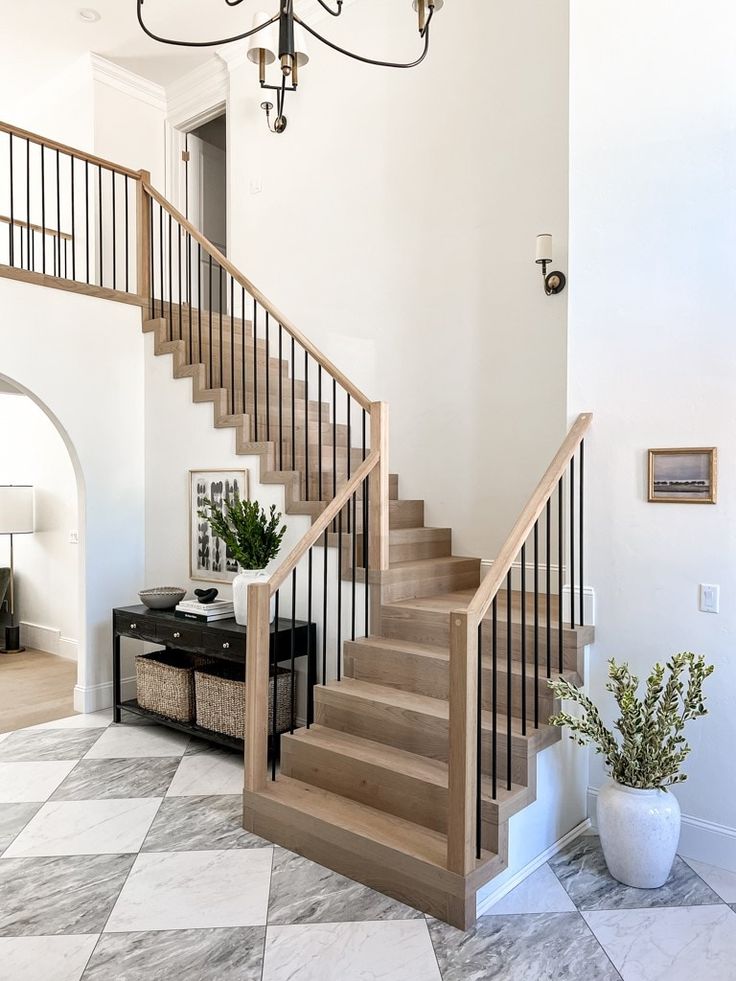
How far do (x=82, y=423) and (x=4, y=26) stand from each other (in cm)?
372

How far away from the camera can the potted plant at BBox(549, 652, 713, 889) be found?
2.76 meters

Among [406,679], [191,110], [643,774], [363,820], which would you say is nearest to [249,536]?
[406,679]

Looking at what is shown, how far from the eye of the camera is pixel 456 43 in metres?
4.87

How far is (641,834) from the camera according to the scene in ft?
9.04

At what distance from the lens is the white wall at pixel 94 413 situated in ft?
15.7

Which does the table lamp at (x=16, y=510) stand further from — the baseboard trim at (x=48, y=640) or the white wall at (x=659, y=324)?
the white wall at (x=659, y=324)

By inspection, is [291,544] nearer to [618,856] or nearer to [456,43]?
[618,856]

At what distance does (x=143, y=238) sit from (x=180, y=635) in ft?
9.88

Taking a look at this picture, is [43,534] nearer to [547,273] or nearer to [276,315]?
[276,315]

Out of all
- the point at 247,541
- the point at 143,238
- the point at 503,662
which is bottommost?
the point at 503,662

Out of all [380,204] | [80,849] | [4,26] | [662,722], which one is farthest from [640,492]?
[4,26]

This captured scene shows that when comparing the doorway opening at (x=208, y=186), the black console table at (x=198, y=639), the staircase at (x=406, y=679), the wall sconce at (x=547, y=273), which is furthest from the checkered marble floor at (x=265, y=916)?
the doorway opening at (x=208, y=186)

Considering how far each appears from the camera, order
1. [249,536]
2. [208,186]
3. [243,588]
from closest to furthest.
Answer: [249,536] → [243,588] → [208,186]

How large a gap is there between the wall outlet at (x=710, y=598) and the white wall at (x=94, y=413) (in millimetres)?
3812
